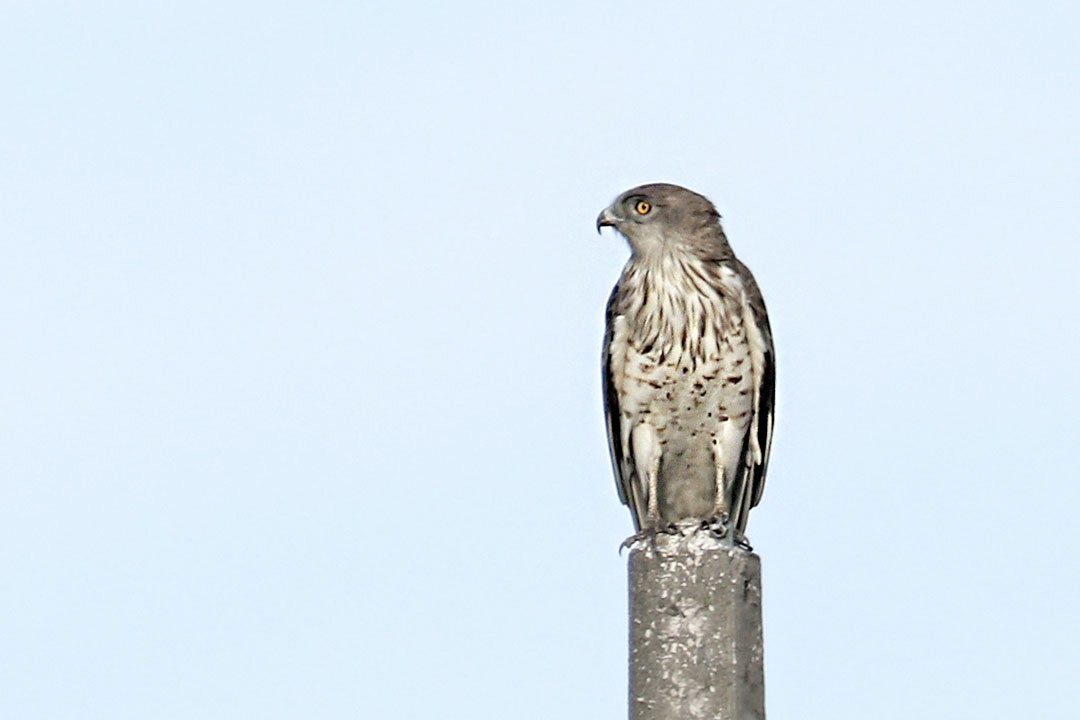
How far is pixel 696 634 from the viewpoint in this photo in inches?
241

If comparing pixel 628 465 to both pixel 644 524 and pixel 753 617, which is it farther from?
pixel 753 617

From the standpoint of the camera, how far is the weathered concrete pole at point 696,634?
6.05 meters

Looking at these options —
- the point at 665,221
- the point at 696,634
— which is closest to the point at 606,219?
the point at 665,221

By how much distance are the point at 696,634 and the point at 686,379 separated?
11.1 feet

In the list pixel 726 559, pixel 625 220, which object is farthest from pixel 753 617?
pixel 625 220

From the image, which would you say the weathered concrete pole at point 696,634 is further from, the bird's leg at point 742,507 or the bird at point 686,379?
the bird's leg at point 742,507

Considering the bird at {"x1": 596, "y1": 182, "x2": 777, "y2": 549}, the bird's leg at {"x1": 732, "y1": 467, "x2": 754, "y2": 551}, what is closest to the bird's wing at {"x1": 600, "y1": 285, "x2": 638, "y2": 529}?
the bird at {"x1": 596, "y1": 182, "x2": 777, "y2": 549}

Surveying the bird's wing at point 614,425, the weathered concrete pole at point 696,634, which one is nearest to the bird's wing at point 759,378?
the bird's wing at point 614,425

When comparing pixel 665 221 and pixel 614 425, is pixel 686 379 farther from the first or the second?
pixel 665 221

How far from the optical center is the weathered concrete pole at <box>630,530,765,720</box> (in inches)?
238

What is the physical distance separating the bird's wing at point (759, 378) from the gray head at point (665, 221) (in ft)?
0.65

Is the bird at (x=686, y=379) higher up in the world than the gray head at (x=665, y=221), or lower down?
lower down

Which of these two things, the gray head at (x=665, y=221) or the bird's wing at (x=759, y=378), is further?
the gray head at (x=665, y=221)

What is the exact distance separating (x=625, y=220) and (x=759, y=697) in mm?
4221
